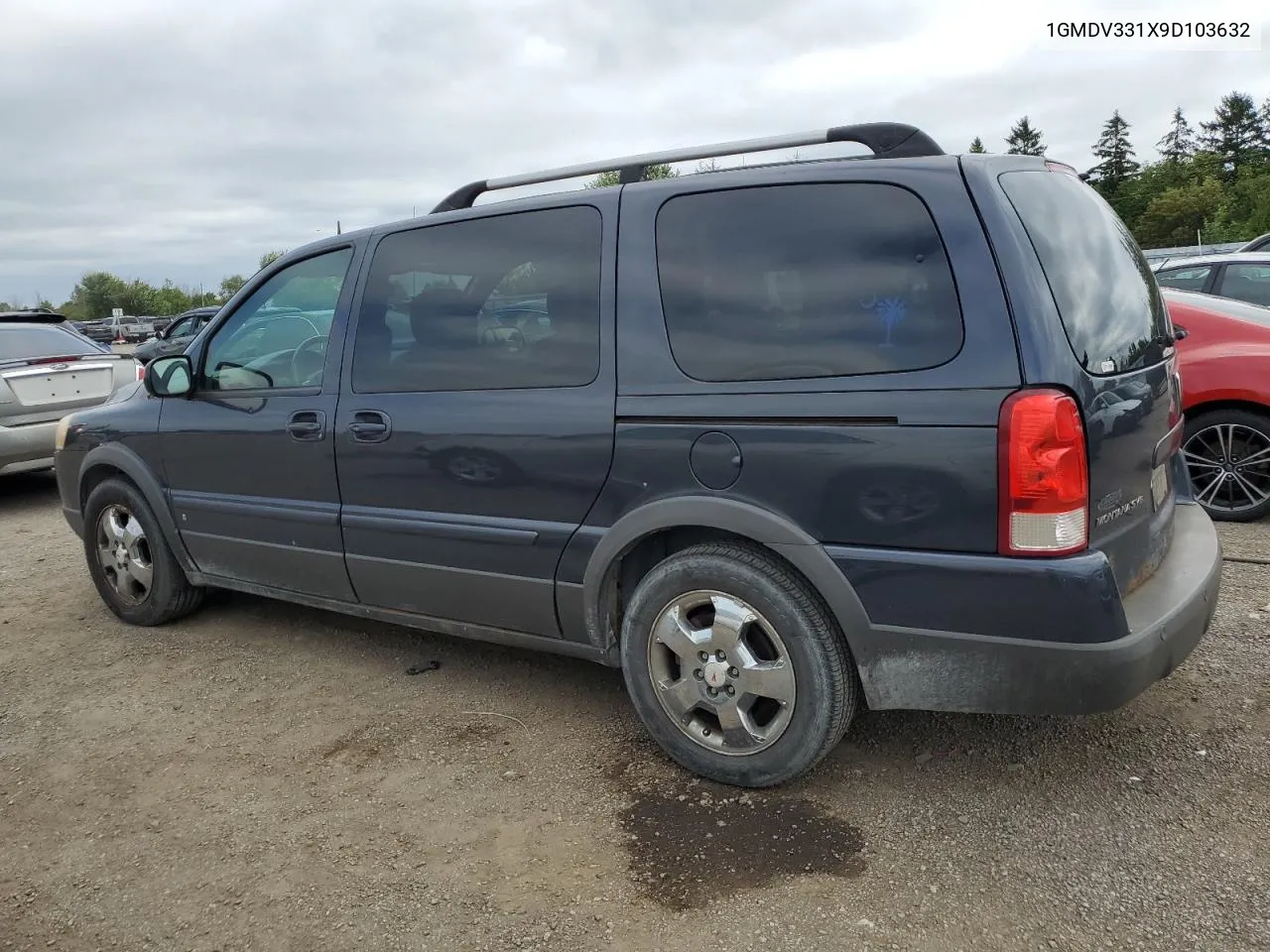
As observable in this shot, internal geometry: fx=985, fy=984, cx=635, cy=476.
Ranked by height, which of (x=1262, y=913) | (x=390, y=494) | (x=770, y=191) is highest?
(x=770, y=191)

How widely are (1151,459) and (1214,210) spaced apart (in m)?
66.6

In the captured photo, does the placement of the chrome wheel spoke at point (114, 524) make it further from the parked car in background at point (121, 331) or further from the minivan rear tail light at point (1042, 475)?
the parked car in background at point (121, 331)

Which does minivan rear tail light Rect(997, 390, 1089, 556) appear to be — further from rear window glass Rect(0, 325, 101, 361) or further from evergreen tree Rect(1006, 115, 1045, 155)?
evergreen tree Rect(1006, 115, 1045, 155)

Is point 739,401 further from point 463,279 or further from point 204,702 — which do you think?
point 204,702

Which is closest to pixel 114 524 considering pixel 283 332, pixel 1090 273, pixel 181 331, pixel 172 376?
pixel 172 376

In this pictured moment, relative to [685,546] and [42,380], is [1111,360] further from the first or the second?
[42,380]

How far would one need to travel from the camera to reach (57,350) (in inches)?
337

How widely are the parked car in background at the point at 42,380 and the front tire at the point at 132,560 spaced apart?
9.77 feet

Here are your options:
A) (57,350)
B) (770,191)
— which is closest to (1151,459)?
(770,191)

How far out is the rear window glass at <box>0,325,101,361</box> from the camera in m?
8.23

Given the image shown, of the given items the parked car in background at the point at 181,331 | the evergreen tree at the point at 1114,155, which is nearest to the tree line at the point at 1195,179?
the evergreen tree at the point at 1114,155

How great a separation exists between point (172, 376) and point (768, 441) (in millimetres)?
2881

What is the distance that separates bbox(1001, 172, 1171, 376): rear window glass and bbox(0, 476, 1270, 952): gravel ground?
1.25 metres

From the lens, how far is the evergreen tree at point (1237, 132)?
7788 cm
